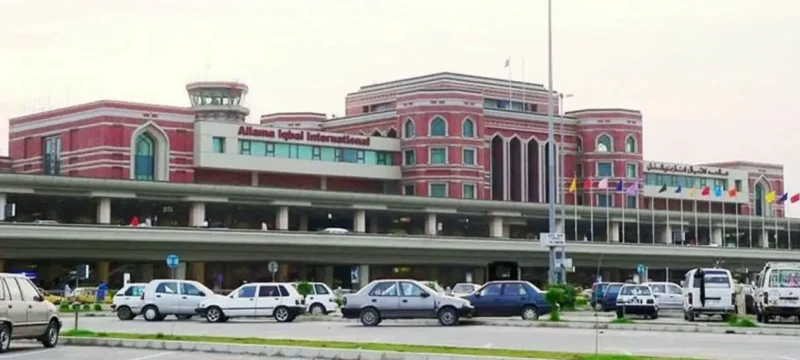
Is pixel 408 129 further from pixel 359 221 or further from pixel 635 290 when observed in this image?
pixel 635 290

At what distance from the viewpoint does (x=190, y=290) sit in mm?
45969

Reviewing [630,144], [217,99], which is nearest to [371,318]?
[217,99]

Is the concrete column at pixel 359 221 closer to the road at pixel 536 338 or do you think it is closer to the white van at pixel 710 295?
the white van at pixel 710 295

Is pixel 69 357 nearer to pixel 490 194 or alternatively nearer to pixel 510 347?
pixel 510 347

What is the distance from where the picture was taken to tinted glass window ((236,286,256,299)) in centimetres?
4378

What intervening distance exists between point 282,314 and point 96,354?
1733cm

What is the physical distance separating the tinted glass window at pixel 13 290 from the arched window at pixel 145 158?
7015 centimetres

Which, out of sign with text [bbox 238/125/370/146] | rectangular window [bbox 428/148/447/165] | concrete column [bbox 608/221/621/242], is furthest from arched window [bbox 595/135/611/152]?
sign with text [bbox 238/125/370/146]

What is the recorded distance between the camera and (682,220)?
122688 mm

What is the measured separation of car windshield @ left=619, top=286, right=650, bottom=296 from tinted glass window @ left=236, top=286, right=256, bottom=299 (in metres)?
13.2

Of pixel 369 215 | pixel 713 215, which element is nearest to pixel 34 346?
pixel 369 215

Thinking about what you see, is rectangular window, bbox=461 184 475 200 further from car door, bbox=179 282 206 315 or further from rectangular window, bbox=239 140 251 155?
car door, bbox=179 282 206 315

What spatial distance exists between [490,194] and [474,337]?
3394 inches

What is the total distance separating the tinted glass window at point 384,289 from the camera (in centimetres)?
3866
